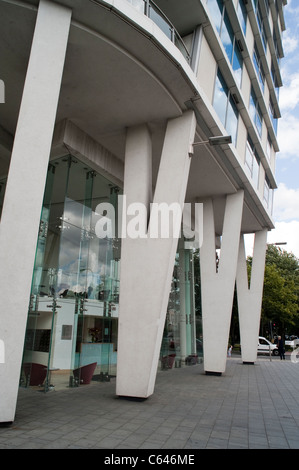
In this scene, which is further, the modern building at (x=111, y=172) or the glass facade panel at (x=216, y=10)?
the glass facade panel at (x=216, y=10)

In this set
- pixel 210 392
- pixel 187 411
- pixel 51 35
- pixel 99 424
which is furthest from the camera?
pixel 210 392

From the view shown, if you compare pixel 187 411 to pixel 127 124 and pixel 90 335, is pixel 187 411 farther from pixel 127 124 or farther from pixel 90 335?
pixel 127 124

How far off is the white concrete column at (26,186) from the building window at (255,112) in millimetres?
12335

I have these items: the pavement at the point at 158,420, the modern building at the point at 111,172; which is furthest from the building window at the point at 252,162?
the pavement at the point at 158,420

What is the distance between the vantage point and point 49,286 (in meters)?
10.8

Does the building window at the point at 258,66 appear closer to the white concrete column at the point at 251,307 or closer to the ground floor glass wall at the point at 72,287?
the white concrete column at the point at 251,307

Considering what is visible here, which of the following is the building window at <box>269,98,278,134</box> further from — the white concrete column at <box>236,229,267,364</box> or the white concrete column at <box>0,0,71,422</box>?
the white concrete column at <box>0,0,71,422</box>

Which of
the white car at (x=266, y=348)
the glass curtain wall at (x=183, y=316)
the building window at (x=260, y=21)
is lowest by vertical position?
the white car at (x=266, y=348)

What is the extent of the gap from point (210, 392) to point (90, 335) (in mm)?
4241

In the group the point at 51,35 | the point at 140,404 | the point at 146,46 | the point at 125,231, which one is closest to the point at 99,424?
the point at 140,404

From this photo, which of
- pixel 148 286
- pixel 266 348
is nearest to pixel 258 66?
pixel 148 286

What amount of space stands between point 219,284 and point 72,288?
700 cm

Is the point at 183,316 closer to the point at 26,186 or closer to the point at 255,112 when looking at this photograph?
the point at 255,112

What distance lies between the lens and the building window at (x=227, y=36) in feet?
40.6
